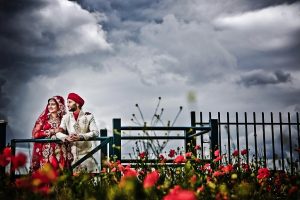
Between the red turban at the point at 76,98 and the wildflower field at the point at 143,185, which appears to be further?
the red turban at the point at 76,98

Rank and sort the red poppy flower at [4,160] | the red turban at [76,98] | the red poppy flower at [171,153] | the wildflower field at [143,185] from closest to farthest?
the wildflower field at [143,185], the red poppy flower at [4,160], the red poppy flower at [171,153], the red turban at [76,98]

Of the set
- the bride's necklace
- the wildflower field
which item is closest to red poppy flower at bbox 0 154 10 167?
the wildflower field

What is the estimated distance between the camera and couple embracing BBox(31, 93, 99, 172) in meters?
6.77

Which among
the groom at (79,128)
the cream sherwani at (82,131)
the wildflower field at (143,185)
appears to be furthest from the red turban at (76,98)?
the wildflower field at (143,185)

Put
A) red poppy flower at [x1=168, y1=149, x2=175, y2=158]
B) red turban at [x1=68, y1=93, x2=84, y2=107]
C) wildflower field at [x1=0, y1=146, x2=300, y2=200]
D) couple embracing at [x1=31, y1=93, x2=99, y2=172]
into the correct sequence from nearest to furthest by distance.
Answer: wildflower field at [x1=0, y1=146, x2=300, y2=200], red poppy flower at [x1=168, y1=149, x2=175, y2=158], couple embracing at [x1=31, y1=93, x2=99, y2=172], red turban at [x1=68, y1=93, x2=84, y2=107]

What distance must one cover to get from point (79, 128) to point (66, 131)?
319 mm

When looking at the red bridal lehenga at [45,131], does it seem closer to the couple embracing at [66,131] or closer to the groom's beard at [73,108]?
the couple embracing at [66,131]

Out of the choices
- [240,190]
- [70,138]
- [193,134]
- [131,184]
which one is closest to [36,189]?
[131,184]

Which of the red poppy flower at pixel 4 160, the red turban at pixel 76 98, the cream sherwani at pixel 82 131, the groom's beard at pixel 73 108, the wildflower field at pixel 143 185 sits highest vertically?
the red turban at pixel 76 98

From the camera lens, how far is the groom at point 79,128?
6836mm

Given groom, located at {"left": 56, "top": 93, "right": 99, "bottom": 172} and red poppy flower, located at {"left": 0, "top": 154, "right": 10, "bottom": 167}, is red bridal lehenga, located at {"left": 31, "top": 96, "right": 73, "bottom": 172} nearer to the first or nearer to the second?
groom, located at {"left": 56, "top": 93, "right": 99, "bottom": 172}

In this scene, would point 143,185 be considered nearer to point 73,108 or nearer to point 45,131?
point 73,108

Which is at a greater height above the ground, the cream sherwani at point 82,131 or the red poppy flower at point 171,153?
the cream sherwani at point 82,131

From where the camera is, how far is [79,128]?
709cm
